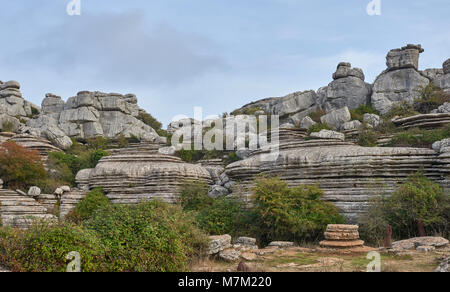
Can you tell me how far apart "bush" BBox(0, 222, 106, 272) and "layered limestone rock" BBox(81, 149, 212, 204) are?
34.6 ft

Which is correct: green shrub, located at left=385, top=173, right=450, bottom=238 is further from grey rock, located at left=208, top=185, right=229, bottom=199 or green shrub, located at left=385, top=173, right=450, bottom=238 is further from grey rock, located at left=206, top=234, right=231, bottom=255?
grey rock, located at left=208, top=185, right=229, bottom=199

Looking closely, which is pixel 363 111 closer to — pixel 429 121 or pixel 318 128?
pixel 318 128

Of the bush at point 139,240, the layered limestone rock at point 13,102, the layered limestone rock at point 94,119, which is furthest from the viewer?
the layered limestone rock at point 13,102

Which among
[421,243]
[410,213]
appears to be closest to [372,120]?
[410,213]

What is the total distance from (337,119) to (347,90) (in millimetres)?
6711

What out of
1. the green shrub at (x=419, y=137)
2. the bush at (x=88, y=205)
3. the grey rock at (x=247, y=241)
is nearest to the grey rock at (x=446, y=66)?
the green shrub at (x=419, y=137)

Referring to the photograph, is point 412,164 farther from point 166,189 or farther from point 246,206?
point 166,189

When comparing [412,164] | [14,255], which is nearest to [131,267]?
[14,255]

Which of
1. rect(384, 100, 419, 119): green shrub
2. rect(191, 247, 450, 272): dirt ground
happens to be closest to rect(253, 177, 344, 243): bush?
rect(191, 247, 450, 272): dirt ground

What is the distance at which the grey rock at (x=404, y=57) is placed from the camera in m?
30.5

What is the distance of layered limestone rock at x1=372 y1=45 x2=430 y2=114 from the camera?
3042cm

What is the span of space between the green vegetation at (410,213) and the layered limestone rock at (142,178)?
865 cm

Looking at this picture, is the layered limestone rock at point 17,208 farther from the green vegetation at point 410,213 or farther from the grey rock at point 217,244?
the green vegetation at point 410,213

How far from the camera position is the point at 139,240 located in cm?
796
